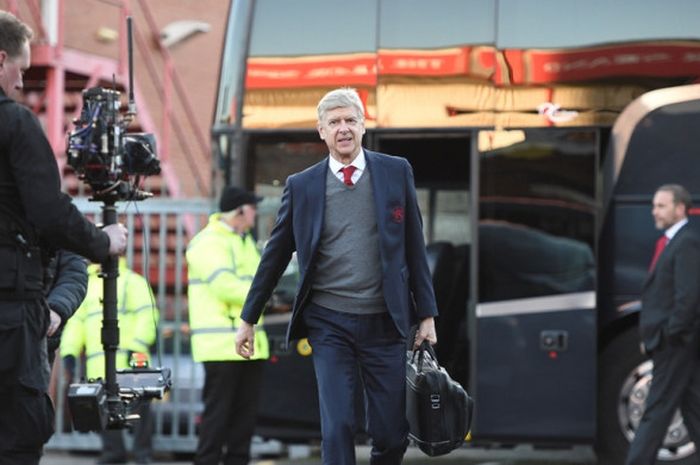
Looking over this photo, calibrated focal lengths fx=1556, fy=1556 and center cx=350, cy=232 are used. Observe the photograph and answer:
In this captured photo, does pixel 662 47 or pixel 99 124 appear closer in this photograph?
pixel 99 124

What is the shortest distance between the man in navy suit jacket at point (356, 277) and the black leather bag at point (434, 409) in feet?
0.28

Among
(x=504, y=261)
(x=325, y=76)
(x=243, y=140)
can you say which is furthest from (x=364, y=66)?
(x=504, y=261)

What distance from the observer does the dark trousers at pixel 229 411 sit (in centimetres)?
981

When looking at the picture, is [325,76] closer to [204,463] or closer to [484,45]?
[484,45]

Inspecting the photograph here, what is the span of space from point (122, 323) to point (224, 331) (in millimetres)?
1631

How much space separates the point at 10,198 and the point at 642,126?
18.5ft

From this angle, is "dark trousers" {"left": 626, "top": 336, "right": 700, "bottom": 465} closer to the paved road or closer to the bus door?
the bus door

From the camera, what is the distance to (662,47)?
33.9 feet

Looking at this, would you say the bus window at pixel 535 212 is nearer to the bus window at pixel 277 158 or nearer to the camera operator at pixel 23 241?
the bus window at pixel 277 158

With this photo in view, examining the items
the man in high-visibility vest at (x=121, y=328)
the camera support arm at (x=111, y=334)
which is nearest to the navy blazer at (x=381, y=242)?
the camera support arm at (x=111, y=334)

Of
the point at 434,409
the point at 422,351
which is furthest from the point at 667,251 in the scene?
the point at 434,409

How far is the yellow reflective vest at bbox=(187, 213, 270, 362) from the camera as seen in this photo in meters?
9.85

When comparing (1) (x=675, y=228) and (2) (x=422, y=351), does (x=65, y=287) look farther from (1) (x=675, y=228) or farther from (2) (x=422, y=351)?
(1) (x=675, y=228)

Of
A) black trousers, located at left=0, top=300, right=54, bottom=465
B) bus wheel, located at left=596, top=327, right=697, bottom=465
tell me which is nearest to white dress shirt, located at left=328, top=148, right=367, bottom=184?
black trousers, located at left=0, top=300, right=54, bottom=465
